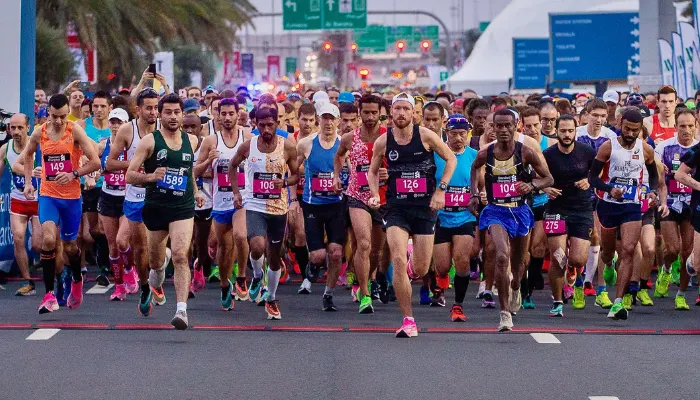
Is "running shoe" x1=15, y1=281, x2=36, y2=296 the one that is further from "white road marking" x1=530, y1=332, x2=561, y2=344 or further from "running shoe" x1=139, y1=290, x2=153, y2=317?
"white road marking" x1=530, y1=332, x2=561, y2=344

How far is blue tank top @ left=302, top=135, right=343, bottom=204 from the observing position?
14500 millimetres

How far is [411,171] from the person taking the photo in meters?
12.4

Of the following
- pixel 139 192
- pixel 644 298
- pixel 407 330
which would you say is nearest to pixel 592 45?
pixel 644 298

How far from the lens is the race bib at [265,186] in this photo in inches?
528

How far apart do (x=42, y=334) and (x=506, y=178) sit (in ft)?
13.2

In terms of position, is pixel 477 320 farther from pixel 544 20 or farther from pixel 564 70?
pixel 544 20

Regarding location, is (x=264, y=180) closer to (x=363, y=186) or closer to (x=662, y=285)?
(x=363, y=186)

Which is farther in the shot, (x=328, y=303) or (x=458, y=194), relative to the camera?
(x=328, y=303)

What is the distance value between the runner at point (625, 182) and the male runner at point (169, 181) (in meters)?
3.65

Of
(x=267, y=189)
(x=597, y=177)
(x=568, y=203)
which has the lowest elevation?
(x=568, y=203)

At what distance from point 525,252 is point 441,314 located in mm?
1341

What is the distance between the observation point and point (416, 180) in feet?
40.8

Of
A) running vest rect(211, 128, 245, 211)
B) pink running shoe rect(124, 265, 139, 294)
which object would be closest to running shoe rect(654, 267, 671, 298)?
running vest rect(211, 128, 245, 211)

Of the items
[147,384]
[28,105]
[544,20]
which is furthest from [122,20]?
[544,20]
